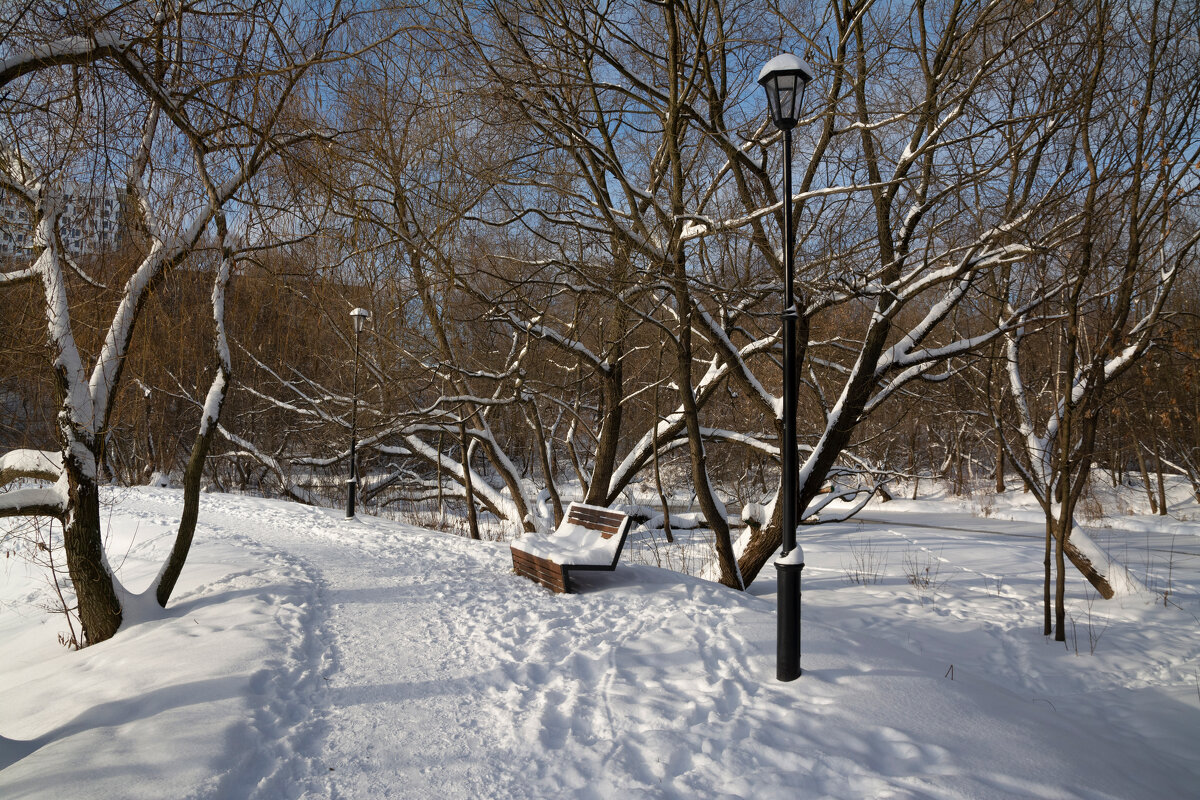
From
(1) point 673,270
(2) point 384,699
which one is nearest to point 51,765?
(2) point 384,699

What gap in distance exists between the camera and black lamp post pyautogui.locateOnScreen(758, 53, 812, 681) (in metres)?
4.17

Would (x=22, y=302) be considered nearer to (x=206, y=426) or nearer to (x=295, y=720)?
(x=206, y=426)

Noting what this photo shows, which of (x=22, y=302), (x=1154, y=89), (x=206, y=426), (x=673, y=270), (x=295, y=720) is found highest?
(x=1154, y=89)

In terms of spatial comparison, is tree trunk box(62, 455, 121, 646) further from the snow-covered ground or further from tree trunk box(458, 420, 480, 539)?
tree trunk box(458, 420, 480, 539)

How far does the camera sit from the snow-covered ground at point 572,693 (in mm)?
3109

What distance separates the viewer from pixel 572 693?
4051 millimetres

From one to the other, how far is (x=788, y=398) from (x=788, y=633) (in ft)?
4.80

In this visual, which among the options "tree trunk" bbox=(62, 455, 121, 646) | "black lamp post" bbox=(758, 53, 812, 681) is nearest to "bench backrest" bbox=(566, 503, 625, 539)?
"black lamp post" bbox=(758, 53, 812, 681)

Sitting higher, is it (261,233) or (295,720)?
(261,233)

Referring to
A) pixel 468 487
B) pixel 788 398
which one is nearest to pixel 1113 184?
pixel 788 398

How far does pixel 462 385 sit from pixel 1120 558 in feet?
36.3

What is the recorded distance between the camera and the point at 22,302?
4953 millimetres

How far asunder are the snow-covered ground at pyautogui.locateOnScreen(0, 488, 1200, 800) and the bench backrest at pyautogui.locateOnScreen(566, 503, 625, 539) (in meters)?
0.46

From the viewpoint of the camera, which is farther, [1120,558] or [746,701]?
[1120,558]
